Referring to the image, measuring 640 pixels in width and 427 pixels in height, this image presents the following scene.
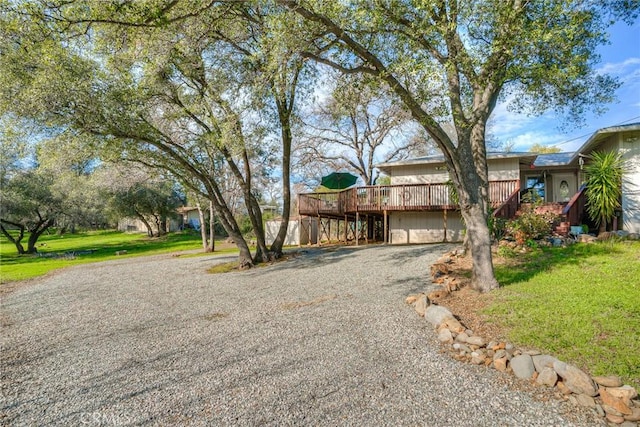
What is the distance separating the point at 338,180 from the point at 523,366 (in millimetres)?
16015

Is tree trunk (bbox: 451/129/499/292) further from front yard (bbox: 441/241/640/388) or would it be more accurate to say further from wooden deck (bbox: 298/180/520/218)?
wooden deck (bbox: 298/180/520/218)

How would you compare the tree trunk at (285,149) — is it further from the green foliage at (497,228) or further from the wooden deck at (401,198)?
the green foliage at (497,228)

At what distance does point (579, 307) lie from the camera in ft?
15.1

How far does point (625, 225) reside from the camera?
9.70 metres

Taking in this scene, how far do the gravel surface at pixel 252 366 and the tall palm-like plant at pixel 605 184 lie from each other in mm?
5845

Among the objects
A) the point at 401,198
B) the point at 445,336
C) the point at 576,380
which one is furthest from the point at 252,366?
the point at 401,198

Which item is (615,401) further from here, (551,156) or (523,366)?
(551,156)

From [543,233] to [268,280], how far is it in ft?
24.2

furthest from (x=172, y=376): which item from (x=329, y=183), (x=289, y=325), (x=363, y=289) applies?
(x=329, y=183)

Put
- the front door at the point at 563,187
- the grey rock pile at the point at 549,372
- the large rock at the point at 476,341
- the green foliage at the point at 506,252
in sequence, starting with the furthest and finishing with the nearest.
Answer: the front door at the point at 563,187 → the green foliage at the point at 506,252 → the large rock at the point at 476,341 → the grey rock pile at the point at 549,372

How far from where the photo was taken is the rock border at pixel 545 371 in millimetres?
2842

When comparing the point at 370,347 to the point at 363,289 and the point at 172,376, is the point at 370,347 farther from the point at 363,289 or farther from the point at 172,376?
the point at 363,289

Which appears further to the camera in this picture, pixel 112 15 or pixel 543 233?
pixel 543 233

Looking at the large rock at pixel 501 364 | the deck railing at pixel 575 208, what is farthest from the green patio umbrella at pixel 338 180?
the large rock at pixel 501 364
